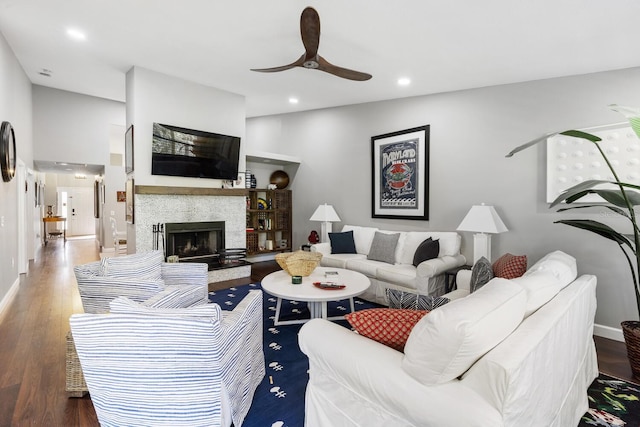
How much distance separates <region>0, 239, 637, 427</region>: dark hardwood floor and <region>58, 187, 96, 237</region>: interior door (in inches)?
331

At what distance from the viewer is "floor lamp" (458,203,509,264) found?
12.1ft

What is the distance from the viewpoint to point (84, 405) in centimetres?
205

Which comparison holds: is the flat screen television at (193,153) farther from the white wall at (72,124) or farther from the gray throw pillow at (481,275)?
the gray throw pillow at (481,275)

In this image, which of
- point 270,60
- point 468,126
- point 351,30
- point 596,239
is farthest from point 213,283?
point 596,239

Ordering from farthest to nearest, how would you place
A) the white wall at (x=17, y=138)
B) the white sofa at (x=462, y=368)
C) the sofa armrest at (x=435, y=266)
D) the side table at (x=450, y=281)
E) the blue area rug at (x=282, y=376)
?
the side table at (x=450, y=281), the white wall at (x=17, y=138), the sofa armrest at (x=435, y=266), the blue area rug at (x=282, y=376), the white sofa at (x=462, y=368)

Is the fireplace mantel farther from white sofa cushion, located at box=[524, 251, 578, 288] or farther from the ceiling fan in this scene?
white sofa cushion, located at box=[524, 251, 578, 288]

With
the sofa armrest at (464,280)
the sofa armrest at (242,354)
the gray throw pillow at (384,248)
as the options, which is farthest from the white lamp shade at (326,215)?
the sofa armrest at (242,354)

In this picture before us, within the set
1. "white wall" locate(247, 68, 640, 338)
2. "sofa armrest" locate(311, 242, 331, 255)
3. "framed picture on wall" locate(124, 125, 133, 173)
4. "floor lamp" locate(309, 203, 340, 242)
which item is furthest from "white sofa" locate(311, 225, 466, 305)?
"framed picture on wall" locate(124, 125, 133, 173)

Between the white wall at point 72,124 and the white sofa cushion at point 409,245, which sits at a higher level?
the white wall at point 72,124

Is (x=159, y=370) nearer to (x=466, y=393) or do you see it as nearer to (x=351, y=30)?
(x=466, y=393)

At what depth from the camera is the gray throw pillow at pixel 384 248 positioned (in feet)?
14.7

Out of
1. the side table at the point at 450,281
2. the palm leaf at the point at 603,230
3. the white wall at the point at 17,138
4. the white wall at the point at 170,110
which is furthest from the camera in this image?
the white wall at the point at 170,110

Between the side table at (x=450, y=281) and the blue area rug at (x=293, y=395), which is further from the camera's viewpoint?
the side table at (x=450, y=281)

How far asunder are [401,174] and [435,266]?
1.80m
